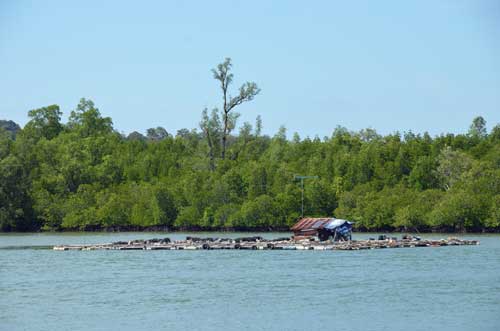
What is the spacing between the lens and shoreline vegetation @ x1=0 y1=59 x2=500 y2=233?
102 meters

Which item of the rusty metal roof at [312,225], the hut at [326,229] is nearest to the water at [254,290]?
the hut at [326,229]

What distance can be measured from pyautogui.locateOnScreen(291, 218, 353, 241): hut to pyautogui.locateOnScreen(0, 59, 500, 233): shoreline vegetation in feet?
55.9

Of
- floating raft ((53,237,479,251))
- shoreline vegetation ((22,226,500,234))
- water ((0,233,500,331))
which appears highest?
shoreline vegetation ((22,226,500,234))

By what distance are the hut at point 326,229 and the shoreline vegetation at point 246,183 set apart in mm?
17030

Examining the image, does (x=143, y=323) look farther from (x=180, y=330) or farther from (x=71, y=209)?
(x=71, y=209)

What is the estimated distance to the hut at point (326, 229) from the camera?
81562 mm

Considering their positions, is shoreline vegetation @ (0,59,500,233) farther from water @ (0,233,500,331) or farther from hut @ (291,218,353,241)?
water @ (0,233,500,331)

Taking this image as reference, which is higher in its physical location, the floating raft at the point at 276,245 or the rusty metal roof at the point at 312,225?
the rusty metal roof at the point at 312,225

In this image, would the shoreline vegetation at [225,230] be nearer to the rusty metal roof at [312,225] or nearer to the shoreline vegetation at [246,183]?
the shoreline vegetation at [246,183]

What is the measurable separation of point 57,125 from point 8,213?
4080cm

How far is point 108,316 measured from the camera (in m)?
41.8

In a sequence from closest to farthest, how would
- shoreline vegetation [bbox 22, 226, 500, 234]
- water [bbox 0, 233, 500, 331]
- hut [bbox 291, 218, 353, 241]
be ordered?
water [bbox 0, 233, 500, 331] → hut [bbox 291, 218, 353, 241] → shoreline vegetation [bbox 22, 226, 500, 234]

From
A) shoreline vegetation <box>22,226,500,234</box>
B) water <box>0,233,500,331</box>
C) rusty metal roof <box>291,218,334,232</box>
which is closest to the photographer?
water <box>0,233,500,331</box>

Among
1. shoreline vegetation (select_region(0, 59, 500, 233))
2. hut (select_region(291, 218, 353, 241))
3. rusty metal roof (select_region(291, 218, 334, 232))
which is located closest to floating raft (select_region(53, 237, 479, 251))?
hut (select_region(291, 218, 353, 241))
